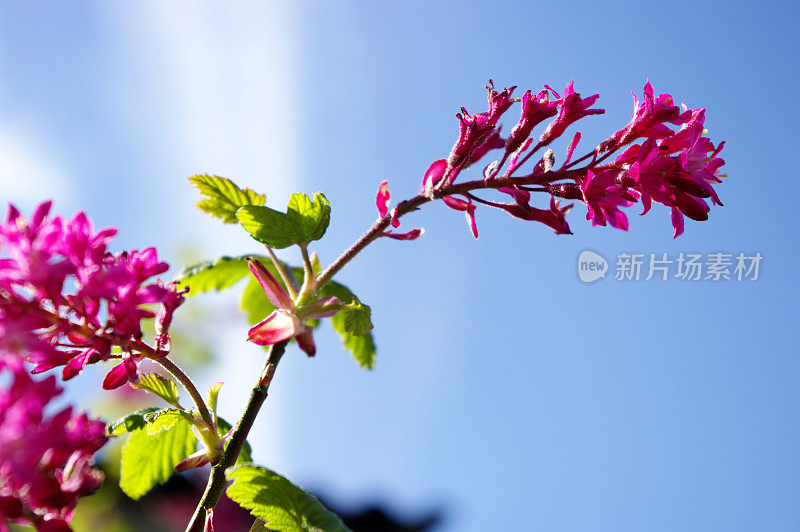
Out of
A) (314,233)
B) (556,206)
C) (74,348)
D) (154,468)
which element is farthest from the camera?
(154,468)

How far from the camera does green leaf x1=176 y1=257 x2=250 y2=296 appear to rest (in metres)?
1.94

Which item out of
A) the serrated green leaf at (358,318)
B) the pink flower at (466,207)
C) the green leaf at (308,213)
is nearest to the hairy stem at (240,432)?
the serrated green leaf at (358,318)

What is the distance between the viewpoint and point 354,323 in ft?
4.52

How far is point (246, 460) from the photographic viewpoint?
1494mm

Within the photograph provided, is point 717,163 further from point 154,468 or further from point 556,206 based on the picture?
point 154,468

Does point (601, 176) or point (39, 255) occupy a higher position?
point (601, 176)

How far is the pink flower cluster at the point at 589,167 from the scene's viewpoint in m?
1.32

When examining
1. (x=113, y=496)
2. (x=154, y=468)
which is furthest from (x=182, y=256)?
(x=154, y=468)

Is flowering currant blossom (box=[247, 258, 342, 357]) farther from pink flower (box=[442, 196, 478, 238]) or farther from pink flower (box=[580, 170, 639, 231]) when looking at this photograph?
pink flower (box=[580, 170, 639, 231])

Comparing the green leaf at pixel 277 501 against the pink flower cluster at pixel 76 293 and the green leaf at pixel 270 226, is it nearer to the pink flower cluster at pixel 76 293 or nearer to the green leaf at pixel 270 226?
the pink flower cluster at pixel 76 293

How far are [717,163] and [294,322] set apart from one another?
0.91m

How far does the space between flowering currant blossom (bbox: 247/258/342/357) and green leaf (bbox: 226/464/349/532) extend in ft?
0.80

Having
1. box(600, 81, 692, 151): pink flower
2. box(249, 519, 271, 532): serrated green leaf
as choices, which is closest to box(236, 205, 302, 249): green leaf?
box(249, 519, 271, 532): serrated green leaf

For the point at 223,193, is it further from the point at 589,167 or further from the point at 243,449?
the point at 589,167
